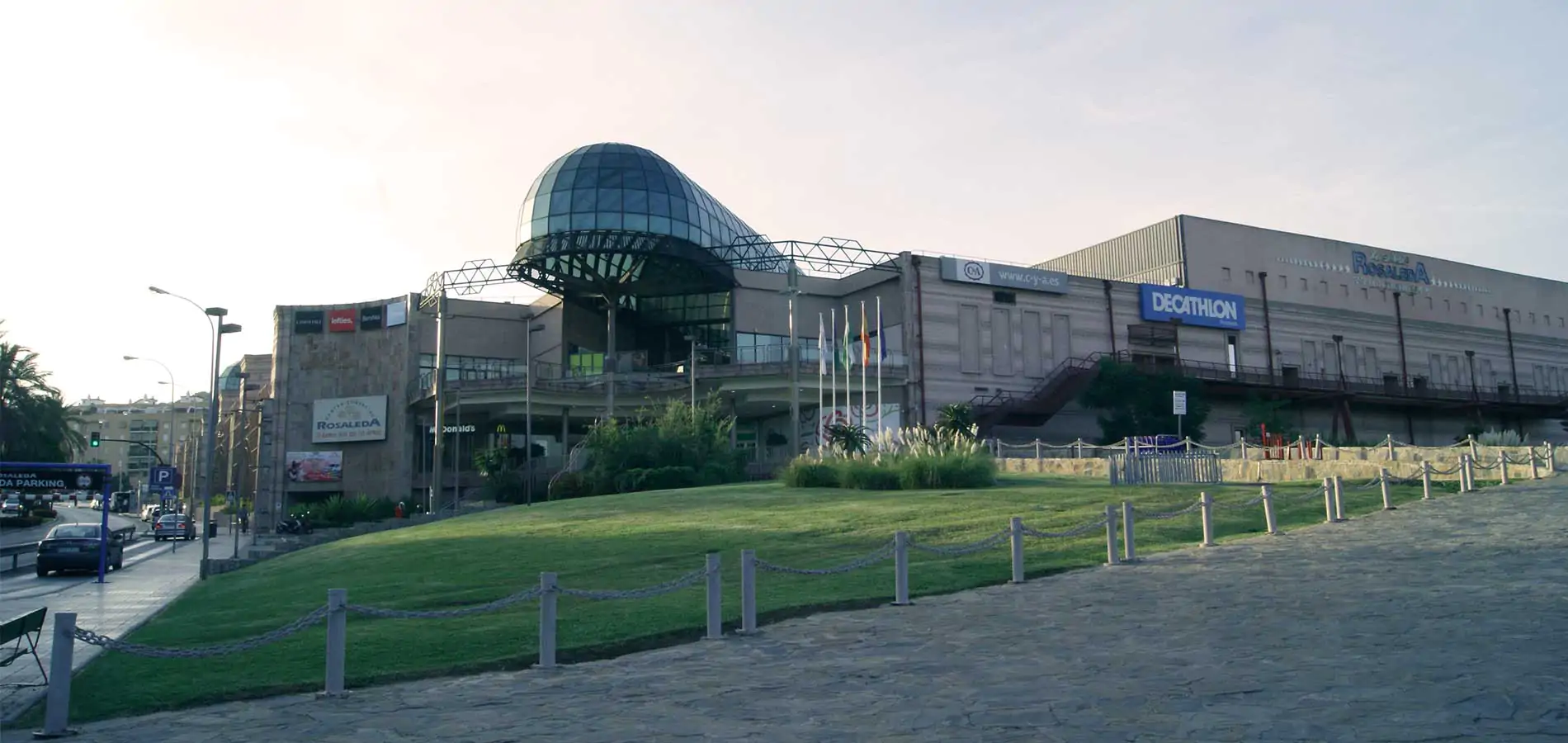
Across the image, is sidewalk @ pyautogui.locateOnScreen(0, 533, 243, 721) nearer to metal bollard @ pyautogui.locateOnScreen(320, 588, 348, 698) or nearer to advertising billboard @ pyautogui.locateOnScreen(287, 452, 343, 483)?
metal bollard @ pyautogui.locateOnScreen(320, 588, 348, 698)

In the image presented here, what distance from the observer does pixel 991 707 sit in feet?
27.0

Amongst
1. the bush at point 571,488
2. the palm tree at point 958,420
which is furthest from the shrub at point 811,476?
the bush at point 571,488

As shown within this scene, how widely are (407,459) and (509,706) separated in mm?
67824

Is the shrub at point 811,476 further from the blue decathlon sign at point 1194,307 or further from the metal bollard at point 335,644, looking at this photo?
the blue decathlon sign at point 1194,307

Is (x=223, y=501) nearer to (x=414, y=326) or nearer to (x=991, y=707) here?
(x=414, y=326)

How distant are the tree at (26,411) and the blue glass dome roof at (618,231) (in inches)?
1107

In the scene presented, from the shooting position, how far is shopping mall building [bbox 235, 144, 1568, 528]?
2477 inches

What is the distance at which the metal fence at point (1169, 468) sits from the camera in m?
28.9

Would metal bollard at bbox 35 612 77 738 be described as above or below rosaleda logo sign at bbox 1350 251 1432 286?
below

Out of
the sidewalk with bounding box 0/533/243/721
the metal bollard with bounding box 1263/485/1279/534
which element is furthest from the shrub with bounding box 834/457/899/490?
the sidewalk with bounding box 0/533/243/721

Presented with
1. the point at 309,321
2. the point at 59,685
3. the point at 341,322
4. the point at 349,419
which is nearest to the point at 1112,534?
the point at 59,685

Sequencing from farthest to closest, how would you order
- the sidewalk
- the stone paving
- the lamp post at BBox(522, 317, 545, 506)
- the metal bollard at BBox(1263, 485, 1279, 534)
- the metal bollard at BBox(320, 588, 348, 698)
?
1. the lamp post at BBox(522, 317, 545, 506)
2. the metal bollard at BBox(1263, 485, 1279, 534)
3. the sidewalk
4. the metal bollard at BBox(320, 588, 348, 698)
5. the stone paving

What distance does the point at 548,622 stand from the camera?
10.7 meters

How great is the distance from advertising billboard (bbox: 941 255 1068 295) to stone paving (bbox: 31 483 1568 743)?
49780 mm
